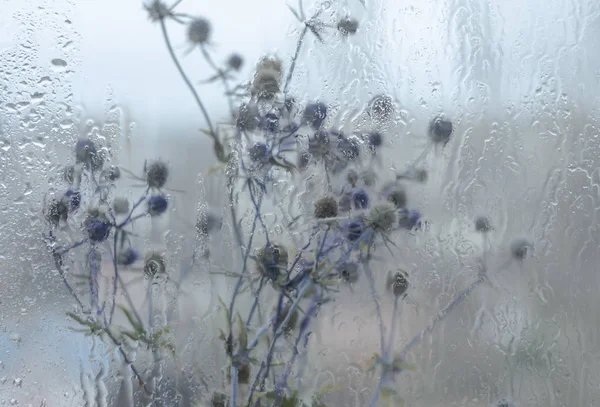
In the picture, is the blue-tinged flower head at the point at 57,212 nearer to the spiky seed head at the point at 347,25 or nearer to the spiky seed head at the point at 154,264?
the spiky seed head at the point at 154,264

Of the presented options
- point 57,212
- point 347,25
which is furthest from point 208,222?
point 347,25

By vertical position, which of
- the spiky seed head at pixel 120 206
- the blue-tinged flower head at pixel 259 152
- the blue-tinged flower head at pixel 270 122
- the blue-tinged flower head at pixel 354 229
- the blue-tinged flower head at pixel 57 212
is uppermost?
the blue-tinged flower head at pixel 270 122

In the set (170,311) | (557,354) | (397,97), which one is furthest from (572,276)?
(170,311)

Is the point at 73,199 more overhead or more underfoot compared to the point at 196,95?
more underfoot

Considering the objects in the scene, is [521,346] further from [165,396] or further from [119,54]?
[119,54]

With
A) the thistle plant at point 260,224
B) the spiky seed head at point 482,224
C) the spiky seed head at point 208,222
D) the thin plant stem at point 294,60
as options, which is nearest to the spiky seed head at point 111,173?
the thistle plant at point 260,224

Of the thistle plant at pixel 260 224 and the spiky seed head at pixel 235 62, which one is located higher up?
the spiky seed head at pixel 235 62

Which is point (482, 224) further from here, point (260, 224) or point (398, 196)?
point (260, 224)
